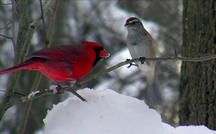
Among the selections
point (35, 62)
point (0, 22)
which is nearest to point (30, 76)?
point (0, 22)

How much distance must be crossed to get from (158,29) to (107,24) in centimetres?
115

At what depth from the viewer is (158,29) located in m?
8.59

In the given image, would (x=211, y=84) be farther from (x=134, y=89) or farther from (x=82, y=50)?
(x=134, y=89)

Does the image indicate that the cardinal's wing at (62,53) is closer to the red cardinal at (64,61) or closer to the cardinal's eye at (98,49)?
the red cardinal at (64,61)

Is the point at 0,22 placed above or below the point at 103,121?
below

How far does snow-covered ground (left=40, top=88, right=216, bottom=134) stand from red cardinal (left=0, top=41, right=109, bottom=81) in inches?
20.0

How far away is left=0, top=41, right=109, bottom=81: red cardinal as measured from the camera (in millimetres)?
2830

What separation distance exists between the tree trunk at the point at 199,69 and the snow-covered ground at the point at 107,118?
134cm

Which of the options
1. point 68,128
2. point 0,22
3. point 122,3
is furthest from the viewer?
point 122,3

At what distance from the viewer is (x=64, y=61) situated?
2943 millimetres

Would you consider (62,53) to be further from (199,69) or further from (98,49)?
(199,69)

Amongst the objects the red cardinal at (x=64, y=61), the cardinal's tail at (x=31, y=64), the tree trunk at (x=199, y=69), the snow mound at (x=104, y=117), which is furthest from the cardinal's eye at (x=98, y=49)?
the tree trunk at (x=199, y=69)

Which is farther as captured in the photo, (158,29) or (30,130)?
(158,29)

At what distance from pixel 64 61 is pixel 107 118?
0.86 m
